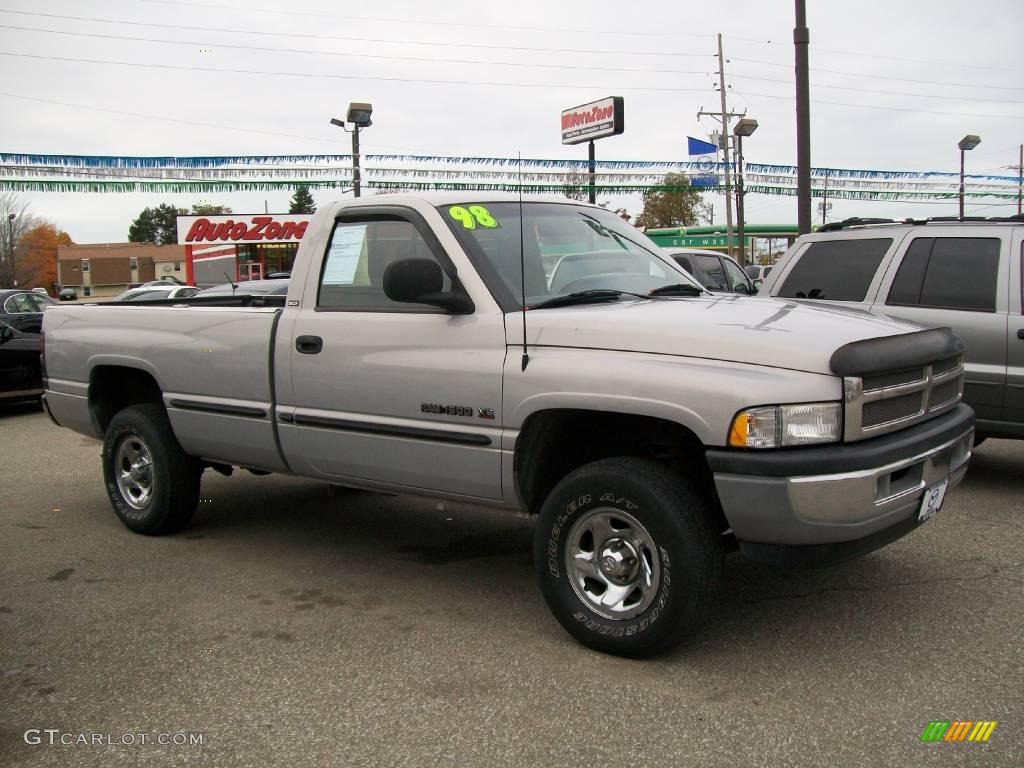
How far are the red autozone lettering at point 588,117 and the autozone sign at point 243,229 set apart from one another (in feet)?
51.8

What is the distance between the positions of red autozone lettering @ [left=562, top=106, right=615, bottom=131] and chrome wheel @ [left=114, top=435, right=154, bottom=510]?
22.5 meters

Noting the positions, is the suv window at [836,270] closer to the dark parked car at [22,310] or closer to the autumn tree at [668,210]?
the dark parked car at [22,310]

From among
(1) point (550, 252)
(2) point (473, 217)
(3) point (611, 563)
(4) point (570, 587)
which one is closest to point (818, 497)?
(3) point (611, 563)

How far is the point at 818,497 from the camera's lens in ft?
10.8

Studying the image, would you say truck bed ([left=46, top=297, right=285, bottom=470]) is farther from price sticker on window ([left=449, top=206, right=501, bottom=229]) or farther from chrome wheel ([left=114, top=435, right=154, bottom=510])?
price sticker on window ([left=449, top=206, right=501, bottom=229])

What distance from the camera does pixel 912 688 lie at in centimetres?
344

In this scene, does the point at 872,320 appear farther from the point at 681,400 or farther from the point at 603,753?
the point at 603,753

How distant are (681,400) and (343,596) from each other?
2.17 meters

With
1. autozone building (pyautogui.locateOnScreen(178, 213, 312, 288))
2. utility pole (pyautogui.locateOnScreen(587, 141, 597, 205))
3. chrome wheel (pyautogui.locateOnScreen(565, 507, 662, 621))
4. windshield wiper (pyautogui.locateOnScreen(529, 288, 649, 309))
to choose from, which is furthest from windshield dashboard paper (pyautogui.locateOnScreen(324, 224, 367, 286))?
autozone building (pyautogui.locateOnScreen(178, 213, 312, 288))

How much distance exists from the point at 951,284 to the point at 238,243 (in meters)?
39.5

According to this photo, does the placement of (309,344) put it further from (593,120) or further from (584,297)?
(593,120)

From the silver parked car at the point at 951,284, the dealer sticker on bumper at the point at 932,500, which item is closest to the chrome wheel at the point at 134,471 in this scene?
the dealer sticker on bumper at the point at 932,500

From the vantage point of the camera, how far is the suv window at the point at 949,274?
6.49 meters

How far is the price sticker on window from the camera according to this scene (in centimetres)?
443
